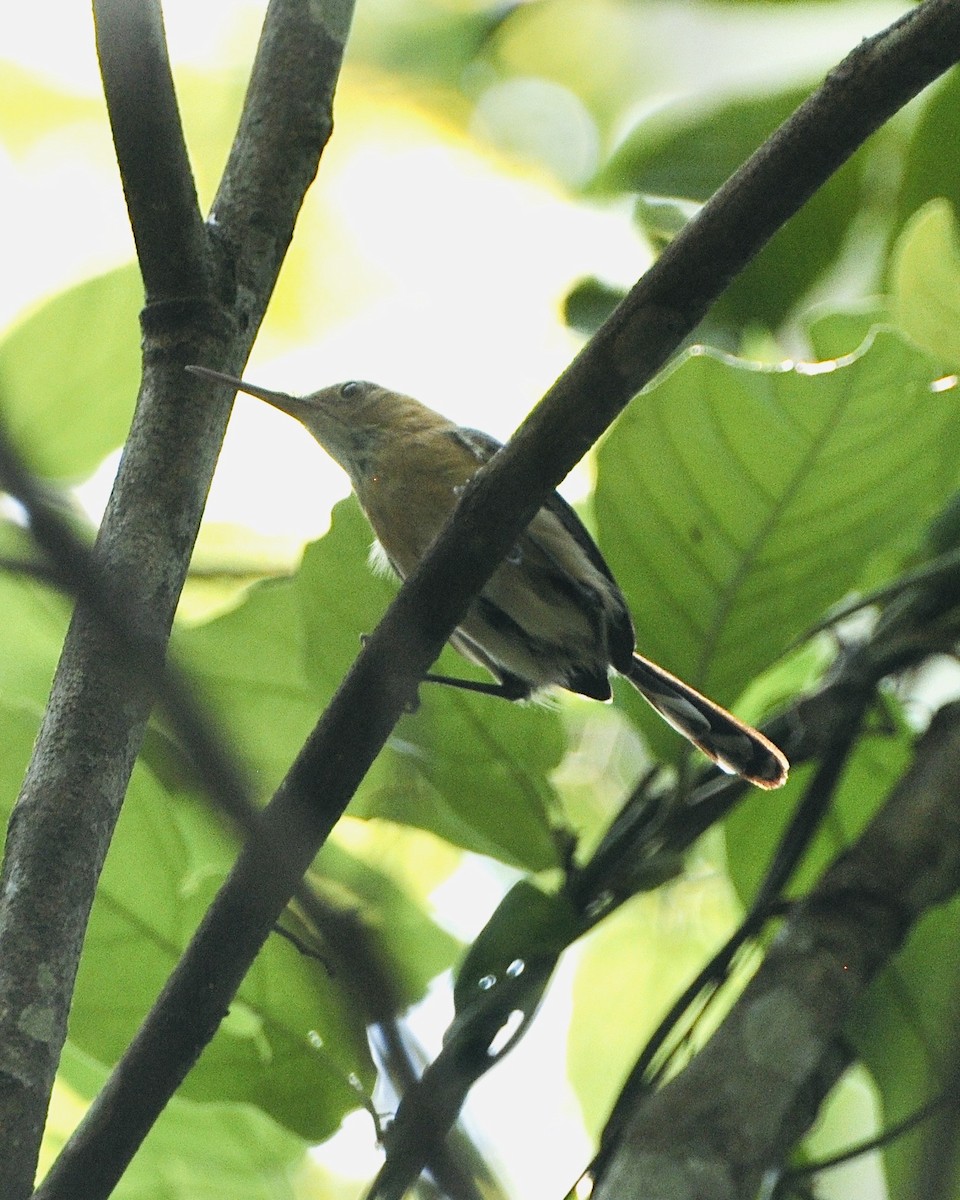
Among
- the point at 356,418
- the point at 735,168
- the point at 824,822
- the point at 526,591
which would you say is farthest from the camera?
the point at 356,418

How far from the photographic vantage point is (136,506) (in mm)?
1712

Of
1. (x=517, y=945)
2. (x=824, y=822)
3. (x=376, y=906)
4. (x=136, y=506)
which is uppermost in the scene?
(x=824, y=822)

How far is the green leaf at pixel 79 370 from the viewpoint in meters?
2.46

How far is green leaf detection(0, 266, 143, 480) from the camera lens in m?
2.46

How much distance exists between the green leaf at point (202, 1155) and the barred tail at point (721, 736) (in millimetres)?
886

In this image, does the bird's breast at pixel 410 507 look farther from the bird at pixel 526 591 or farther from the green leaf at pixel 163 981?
the green leaf at pixel 163 981

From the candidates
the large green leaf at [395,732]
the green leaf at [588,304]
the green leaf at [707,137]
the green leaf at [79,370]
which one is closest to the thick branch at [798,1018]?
the large green leaf at [395,732]

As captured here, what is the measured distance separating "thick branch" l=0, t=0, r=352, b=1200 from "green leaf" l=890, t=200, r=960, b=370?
0.95 m

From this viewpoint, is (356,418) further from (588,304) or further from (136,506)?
(136,506)

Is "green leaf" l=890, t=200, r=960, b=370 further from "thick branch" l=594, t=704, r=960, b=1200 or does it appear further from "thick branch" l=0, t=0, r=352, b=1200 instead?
"thick branch" l=0, t=0, r=352, b=1200

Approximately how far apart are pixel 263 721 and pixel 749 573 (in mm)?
828

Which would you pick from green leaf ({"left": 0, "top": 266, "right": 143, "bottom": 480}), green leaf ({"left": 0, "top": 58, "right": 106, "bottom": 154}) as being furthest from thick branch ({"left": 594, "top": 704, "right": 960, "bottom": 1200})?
green leaf ({"left": 0, "top": 58, "right": 106, "bottom": 154})

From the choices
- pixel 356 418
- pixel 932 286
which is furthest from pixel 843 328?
pixel 356 418

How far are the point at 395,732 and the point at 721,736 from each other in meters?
0.52
